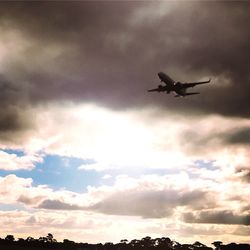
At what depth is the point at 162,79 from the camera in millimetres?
99312

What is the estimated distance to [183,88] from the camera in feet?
320

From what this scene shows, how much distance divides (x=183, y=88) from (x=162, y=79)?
5313 mm
